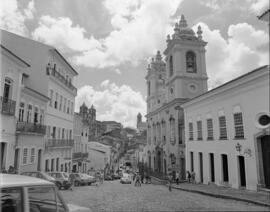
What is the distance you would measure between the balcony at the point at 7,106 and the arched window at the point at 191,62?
23337 millimetres

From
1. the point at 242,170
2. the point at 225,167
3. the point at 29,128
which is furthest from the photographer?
the point at 29,128

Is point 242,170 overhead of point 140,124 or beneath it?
beneath

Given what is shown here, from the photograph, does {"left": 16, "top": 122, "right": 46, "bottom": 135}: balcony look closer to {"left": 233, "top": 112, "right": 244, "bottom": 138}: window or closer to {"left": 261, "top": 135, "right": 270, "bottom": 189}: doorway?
{"left": 233, "top": 112, "right": 244, "bottom": 138}: window

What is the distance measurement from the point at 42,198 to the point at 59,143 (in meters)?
23.0

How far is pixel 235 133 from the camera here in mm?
16422

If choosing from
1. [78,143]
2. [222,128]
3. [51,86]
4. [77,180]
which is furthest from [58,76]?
[222,128]

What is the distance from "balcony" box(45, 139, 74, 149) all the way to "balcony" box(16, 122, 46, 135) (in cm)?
249

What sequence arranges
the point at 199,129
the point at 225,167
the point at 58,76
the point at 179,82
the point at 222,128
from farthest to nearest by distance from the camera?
the point at 179,82 < the point at 58,76 < the point at 199,129 < the point at 222,128 < the point at 225,167

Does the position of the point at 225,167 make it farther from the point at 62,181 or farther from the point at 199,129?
the point at 62,181

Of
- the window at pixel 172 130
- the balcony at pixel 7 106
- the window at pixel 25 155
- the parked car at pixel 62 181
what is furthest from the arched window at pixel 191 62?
the balcony at pixel 7 106

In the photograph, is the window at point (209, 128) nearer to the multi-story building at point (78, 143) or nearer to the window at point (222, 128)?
the window at point (222, 128)

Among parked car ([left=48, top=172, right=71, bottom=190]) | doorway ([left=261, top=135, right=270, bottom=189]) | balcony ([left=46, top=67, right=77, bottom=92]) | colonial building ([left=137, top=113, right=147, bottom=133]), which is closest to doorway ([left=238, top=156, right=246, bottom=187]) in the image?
Result: doorway ([left=261, top=135, right=270, bottom=189])

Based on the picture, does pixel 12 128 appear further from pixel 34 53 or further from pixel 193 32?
pixel 193 32

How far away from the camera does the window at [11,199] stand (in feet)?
9.96
